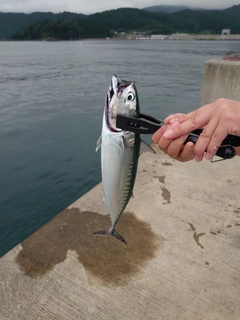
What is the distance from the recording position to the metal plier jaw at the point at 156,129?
1.74 meters

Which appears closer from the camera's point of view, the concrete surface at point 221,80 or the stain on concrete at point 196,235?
the stain on concrete at point 196,235

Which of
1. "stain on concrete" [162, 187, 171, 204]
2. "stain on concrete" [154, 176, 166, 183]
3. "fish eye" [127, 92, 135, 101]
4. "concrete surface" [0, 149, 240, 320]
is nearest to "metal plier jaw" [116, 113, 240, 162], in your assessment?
"fish eye" [127, 92, 135, 101]

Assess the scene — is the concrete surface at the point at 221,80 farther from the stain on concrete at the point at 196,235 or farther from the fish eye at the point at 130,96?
the fish eye at the point at 130,96

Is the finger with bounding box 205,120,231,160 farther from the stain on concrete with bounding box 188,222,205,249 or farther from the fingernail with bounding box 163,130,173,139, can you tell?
the stain on concrete with bounding box 188,222,205,249

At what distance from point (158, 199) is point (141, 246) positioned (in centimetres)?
96

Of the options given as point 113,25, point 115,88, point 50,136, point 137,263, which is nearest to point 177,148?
point 115,88

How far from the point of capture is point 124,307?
2312mm

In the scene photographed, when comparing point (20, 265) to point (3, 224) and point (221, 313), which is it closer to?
point (221, 313)

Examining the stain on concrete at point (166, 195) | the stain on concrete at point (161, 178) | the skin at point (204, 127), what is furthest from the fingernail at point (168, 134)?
the stain on concrete at point (161, 178)

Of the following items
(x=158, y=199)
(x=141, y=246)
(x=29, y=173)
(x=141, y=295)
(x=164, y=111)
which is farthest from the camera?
(x=164, y=111)

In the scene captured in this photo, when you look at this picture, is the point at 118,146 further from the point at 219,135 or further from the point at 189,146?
the point at 219,135

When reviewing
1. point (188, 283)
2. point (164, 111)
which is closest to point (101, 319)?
point (188, 283)

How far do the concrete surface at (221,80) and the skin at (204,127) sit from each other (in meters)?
5.81

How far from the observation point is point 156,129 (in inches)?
73.0
